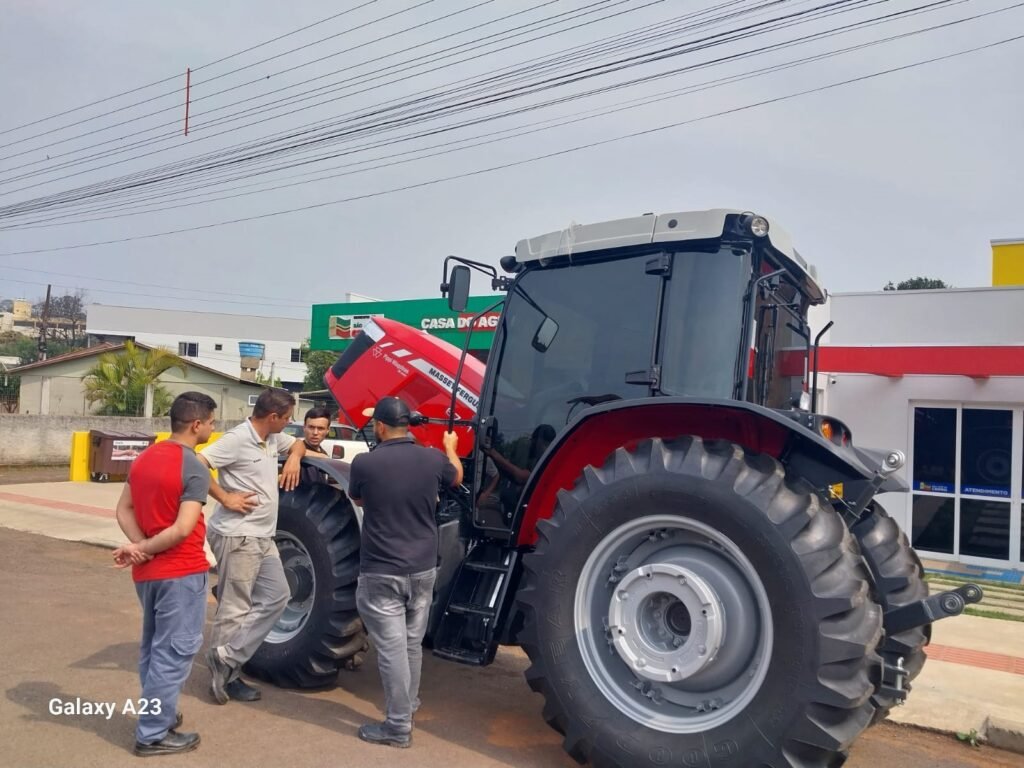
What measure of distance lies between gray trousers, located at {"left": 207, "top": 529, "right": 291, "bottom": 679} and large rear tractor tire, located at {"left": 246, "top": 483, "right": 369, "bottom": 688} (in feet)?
0.74

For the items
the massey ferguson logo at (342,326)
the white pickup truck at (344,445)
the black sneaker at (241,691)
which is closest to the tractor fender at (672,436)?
the black sneaker at (241,691)

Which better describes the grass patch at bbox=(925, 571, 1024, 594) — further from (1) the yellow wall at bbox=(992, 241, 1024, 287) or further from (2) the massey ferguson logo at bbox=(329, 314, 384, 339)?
(2) the massey ferguson logo at bbox=(329, 314, 384, 339)

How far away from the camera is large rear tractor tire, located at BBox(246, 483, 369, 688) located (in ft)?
17.0

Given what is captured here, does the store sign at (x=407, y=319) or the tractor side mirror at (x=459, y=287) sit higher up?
the store sign at (x=407, y=319)

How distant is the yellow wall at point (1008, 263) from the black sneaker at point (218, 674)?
50.6ft

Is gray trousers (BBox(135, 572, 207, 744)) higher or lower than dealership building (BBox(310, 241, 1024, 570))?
lower

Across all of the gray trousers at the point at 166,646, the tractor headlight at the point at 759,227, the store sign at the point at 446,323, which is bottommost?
the gray trousers at the point at 166,646

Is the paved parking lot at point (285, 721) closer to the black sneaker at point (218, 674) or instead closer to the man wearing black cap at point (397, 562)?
the black sneaker at point (218, 674)

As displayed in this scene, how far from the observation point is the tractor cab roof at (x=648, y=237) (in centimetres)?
438

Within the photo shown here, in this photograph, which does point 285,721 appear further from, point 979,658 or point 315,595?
point 979,658

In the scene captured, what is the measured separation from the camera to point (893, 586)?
14.8 feet

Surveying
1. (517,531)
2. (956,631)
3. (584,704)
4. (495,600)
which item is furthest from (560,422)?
(956,631)

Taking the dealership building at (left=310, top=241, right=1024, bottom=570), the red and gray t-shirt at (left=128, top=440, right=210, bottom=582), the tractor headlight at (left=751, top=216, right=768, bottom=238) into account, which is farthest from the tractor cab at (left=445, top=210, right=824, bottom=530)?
the dealership building at (left=310, top=241, right=1024, bottom=570)

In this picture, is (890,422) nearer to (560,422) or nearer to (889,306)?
(889,306)
